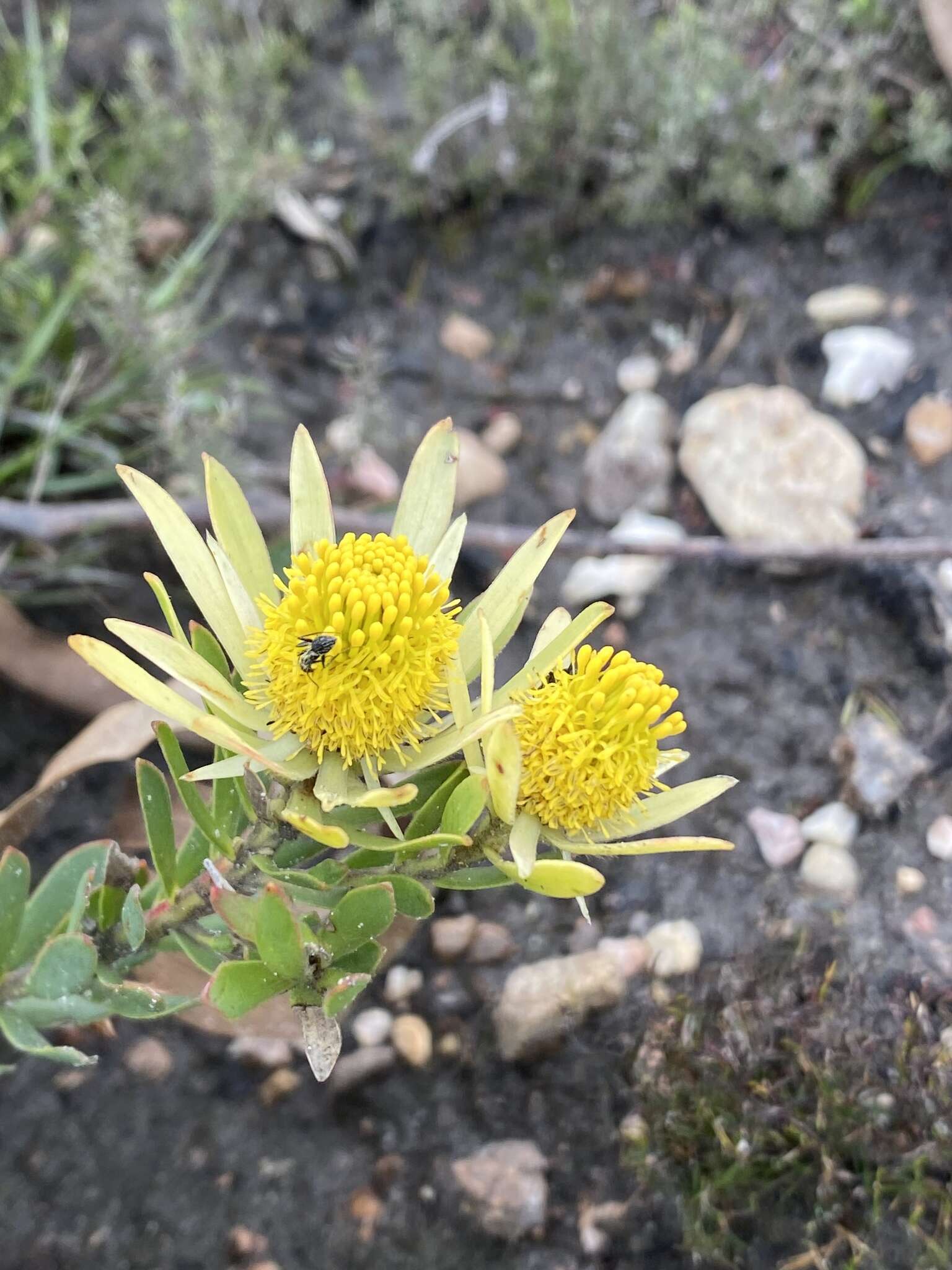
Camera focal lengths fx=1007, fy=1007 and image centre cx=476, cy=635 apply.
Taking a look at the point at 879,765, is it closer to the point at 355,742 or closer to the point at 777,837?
the point at 777,837

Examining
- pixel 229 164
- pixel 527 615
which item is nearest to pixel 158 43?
pixel 229 164

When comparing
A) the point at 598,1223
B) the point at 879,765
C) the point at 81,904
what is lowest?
the point at 598,1223

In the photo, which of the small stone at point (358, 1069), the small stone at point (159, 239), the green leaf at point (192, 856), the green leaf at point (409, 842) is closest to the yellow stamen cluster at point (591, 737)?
the green leaf at point (409, 842)

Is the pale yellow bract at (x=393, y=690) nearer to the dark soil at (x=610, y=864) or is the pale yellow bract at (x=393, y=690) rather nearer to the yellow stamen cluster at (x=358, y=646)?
the yellow stamen cluster at (x=358, y=646)

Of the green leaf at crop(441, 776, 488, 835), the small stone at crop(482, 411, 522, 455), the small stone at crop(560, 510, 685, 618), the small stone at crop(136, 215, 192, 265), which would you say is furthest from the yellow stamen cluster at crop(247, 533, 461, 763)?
the small stone at crop(136, 215, 192, 265)

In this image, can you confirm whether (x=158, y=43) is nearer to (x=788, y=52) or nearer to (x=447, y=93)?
(x=447, y=93)

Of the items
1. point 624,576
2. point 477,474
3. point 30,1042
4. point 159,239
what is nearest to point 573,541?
point 624,576
